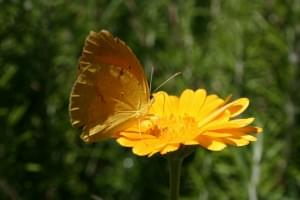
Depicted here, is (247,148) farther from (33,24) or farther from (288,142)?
(33,24)

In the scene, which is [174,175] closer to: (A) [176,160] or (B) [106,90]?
(A) [176,160]

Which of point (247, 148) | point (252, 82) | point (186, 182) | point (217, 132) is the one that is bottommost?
point (186, 182)

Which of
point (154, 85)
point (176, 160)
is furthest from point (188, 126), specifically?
point (154, 85)

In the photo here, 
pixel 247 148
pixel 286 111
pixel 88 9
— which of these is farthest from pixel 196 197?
pixel 88 9

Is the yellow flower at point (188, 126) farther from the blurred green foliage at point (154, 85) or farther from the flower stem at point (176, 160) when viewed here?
the blurred green foliage at point (154, 85)

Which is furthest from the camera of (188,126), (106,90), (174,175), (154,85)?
(154,85)

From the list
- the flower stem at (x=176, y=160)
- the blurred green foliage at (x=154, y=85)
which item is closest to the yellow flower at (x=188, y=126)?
the flower stem at (x=176, y=160)
